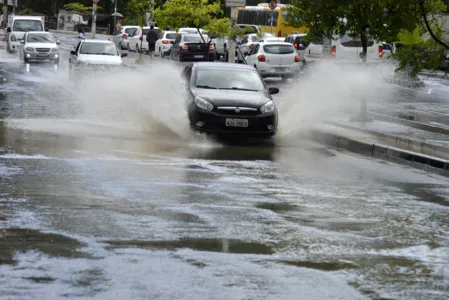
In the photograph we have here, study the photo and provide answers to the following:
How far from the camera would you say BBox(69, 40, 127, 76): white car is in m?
33.5

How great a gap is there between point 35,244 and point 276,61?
32546 mm

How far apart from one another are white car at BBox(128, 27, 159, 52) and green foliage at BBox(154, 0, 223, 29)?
9006 millimetres

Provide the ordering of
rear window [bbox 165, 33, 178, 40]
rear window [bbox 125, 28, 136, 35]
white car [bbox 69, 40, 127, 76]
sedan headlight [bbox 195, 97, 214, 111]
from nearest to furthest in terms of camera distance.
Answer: sedan headlight [bbox 195, 97, 214, 111] < white car [bbox 69, 40, 127, 76] < rear window [bbox 165, 33, 178, 40] < rear window [bbox 125, 28, 136, 35]

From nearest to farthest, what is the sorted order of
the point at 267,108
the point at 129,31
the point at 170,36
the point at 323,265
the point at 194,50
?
the point at 323,265, the point at 267,108, the point at 194,50, the point at 170,36, the point at 129,31

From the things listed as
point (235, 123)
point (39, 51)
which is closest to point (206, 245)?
point (235, 123)

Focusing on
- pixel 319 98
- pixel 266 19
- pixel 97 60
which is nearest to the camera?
pixel 319 98

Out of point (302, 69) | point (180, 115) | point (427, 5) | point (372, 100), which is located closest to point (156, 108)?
point (180, 115)

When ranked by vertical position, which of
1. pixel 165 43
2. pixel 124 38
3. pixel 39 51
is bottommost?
pixel 124 38

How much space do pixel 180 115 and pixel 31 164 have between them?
5.99m

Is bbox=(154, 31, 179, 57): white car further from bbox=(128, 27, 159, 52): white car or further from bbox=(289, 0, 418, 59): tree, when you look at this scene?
bbox=(289, 0, 418, 59): tree

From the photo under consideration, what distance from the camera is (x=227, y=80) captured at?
19.9 m

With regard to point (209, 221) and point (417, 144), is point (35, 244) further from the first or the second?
point (417, 144)

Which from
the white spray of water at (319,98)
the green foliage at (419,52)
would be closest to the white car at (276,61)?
the white spray of water at (319,98)

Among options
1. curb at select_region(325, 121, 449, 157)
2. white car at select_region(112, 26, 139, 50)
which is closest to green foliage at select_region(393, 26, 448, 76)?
curb at select_region(325, 121, 449, 157)
